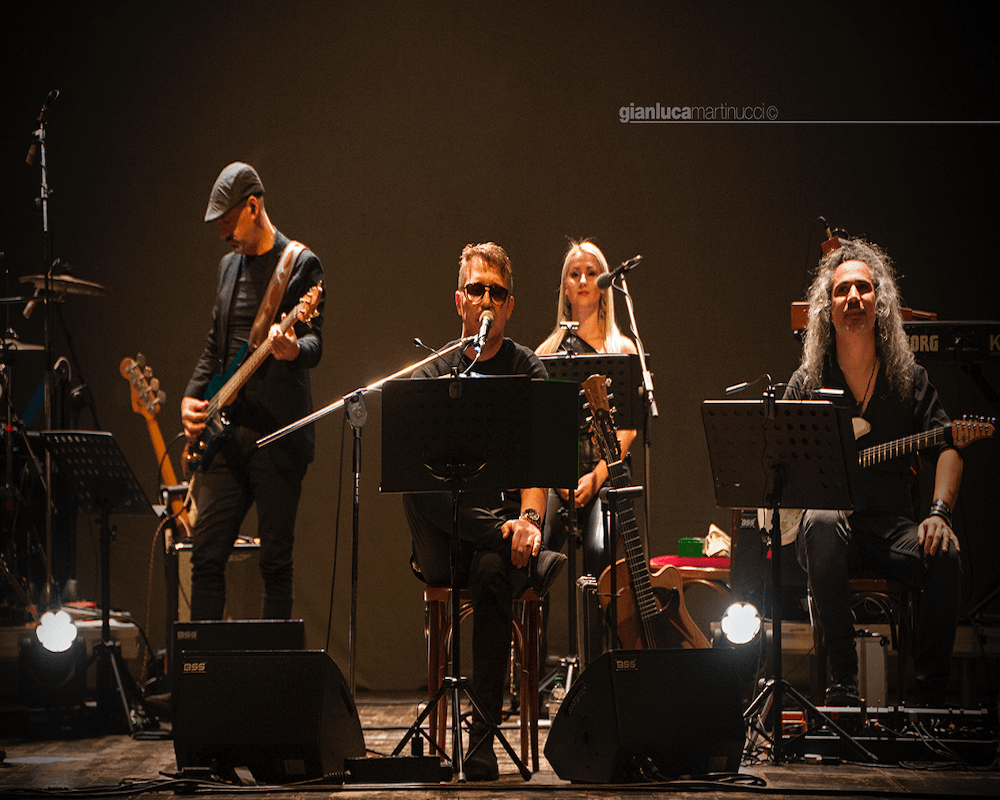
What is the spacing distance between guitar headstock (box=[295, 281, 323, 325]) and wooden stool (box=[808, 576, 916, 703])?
2012 mm

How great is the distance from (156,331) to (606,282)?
2461 millimetres

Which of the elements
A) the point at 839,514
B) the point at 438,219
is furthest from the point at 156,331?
the point at 839,514

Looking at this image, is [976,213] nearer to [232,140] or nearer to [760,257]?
[760,257]

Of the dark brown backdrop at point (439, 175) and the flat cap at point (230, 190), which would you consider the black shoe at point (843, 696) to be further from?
the flat cap at point (230, 190)

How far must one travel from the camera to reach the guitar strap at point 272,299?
380 centimetres

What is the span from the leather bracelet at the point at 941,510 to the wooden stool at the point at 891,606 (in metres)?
0.26

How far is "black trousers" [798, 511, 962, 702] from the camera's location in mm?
3338

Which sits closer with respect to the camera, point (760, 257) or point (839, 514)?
point (839, 514)

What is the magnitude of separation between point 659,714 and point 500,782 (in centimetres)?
54

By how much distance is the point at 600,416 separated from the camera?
3.60 m

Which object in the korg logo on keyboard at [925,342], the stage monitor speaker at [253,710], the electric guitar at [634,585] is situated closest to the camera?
Result: the stage monitor speaker at [253,710]

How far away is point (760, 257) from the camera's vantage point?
511cm

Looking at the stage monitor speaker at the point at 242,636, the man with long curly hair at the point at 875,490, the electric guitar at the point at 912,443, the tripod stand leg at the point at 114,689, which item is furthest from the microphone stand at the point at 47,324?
the man with long curly hair at the point at 875,490

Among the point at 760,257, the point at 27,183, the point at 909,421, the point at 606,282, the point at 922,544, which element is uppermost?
the point at 27,183
